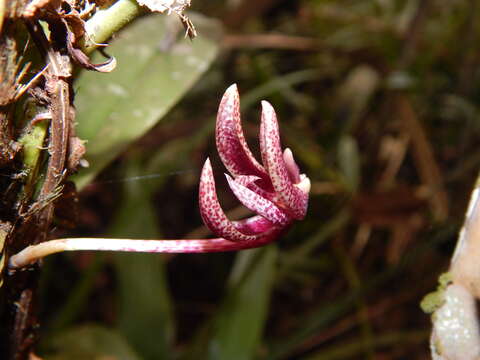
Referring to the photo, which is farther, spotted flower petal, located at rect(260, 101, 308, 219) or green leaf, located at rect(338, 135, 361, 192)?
green leaf, located at rect(338, 135, 361, 192)

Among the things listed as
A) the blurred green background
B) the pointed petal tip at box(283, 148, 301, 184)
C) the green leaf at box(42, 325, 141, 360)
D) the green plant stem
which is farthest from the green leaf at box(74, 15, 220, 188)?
the green leaf at box(42, 325, 141, 360)

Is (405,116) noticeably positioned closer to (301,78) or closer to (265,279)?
(301,78)

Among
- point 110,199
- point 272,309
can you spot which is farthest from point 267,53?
point 272,309

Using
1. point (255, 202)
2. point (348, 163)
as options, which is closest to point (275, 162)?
point (255, 202)

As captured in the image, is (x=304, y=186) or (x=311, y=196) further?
(x=311, y=196)

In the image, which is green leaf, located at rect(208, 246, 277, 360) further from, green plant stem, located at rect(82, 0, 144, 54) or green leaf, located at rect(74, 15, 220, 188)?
green plant stem, located at rect(82, 0, 144, 54)

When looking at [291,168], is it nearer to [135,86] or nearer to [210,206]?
[210,206]
